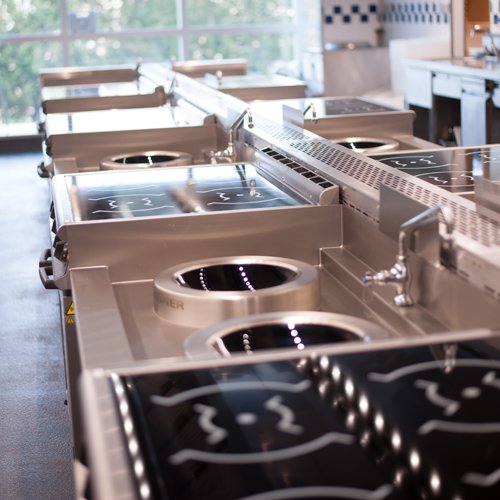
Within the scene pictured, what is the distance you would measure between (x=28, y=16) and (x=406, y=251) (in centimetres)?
960

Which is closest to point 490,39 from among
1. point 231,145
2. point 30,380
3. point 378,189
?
point 231,145

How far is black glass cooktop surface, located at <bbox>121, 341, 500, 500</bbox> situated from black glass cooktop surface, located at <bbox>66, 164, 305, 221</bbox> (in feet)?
3.87

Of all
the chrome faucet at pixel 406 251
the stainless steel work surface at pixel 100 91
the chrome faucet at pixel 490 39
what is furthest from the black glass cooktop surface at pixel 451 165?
the chrome faucet at pixel 490 39

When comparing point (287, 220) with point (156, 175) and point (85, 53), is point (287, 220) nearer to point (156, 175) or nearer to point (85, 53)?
point (156, 175)

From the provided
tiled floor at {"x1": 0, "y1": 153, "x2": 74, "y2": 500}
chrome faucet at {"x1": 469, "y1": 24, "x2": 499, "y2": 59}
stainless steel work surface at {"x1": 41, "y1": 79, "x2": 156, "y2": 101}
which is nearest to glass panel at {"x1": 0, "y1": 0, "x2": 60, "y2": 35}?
stainless steel work surface at {"x1": 41, "y1": 79, "x2": 156, "y2": 101}

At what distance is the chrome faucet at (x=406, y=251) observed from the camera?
187 cm

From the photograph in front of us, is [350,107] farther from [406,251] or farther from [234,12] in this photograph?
[234,12]

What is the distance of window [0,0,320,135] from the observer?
35.4ft

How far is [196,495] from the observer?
117 cm

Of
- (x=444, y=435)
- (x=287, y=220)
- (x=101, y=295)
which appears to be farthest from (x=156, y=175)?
(x=444, y=435)

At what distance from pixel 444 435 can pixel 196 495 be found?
34 centimetres

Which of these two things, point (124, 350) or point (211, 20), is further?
point (211, 20)

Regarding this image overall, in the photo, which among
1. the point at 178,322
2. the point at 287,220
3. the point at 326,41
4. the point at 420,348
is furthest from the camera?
the point at 326,41

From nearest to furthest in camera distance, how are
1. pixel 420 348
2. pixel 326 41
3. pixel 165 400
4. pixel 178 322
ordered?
pixel 165 400
pixel 420 348
pixel 178 322
pixel 326 41
